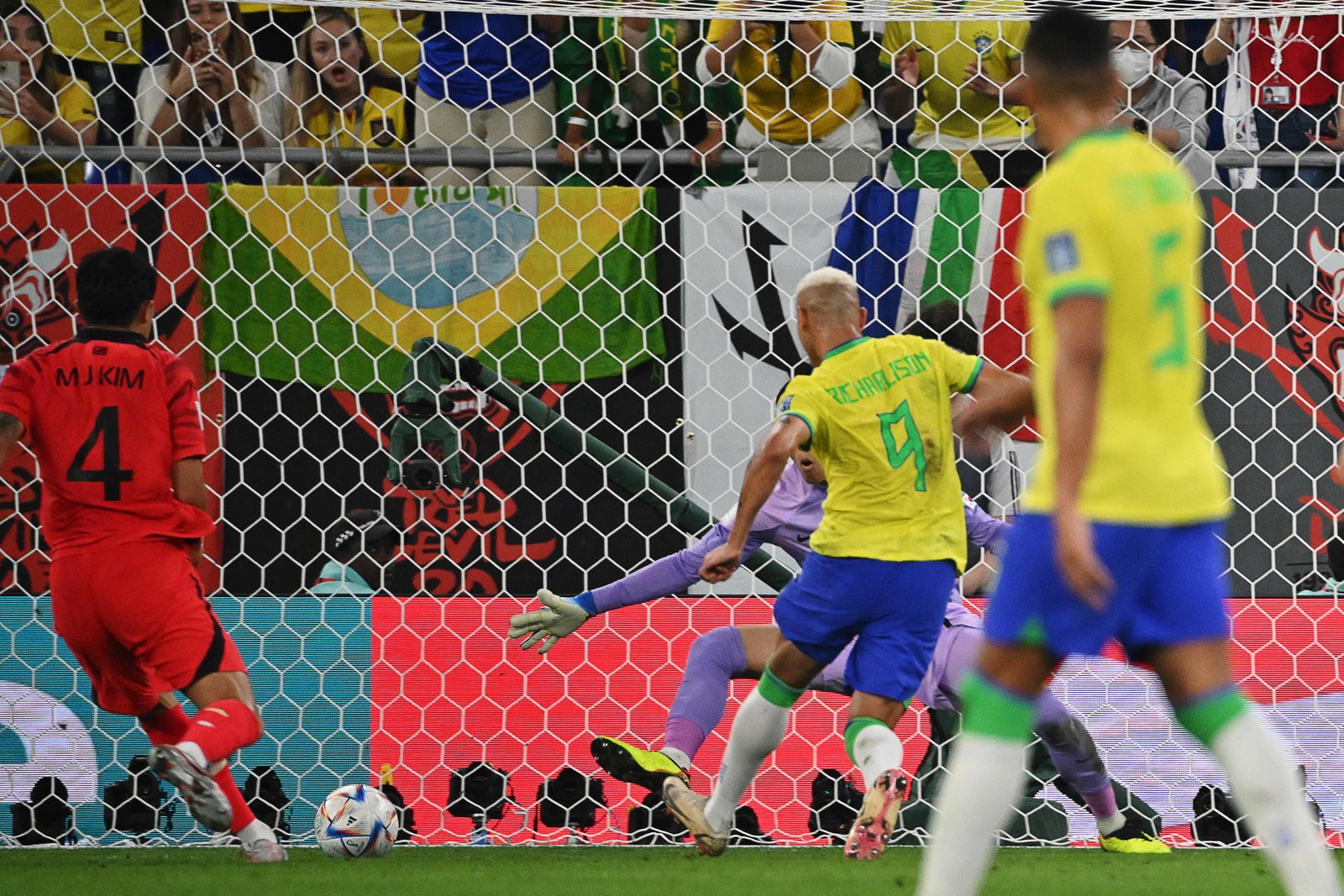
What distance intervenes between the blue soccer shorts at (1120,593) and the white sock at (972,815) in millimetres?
156

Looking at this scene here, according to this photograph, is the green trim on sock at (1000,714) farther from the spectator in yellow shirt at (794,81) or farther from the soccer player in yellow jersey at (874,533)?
the spectator in yellow shirt at (794,81)

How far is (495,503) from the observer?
5.35 meters

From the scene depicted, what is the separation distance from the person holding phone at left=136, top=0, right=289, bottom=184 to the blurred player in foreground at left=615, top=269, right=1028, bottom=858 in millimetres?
3140

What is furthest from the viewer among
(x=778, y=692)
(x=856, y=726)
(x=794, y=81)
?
(x=794, y=81)

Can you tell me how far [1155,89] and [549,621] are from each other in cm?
345

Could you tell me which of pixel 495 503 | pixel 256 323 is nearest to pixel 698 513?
pixel 495 503

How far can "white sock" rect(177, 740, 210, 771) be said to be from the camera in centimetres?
342

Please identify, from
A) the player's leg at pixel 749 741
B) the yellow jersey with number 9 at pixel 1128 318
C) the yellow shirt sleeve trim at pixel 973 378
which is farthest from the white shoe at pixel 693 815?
the yellow jersey with number 9 at pixel 1128 318

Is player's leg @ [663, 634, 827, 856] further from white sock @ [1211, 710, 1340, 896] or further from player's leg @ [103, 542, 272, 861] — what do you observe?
white sock @ [1211, 710, 1340, 896]

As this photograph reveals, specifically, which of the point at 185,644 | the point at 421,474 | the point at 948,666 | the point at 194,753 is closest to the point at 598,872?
the point at 194,753

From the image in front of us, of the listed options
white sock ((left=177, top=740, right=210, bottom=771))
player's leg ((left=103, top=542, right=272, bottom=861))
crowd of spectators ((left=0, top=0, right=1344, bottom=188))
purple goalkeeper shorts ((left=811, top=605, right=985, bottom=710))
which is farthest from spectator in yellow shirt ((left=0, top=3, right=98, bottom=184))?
purple goalkeeper shorts ((left=811, top=605, right=985, bottom=710))

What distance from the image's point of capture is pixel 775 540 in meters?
4.75

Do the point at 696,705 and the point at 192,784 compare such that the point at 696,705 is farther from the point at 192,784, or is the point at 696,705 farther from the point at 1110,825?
the point at 192,784

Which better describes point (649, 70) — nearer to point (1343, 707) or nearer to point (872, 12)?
point (872, 12)
